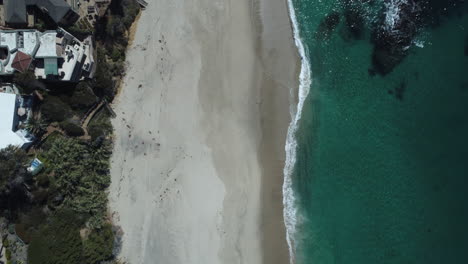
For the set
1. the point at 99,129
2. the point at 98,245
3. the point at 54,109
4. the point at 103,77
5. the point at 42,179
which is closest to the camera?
the point at 42,179

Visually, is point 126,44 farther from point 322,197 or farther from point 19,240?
point 322,197

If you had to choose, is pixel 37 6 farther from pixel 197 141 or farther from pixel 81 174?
pixel 197 141

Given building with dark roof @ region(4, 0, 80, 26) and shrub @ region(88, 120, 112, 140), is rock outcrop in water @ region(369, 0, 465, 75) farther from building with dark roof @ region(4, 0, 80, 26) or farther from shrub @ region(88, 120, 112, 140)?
building with dark roof @ region(4, 0, 80, 26)

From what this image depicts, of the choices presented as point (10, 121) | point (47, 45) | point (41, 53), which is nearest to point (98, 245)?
point (10, 121)

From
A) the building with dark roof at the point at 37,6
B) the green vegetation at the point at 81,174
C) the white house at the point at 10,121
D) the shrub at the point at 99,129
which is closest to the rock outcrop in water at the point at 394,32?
the shrub at the point at 99,129

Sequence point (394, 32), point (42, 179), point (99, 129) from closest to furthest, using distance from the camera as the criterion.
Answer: point (42, 179) < point (99, 129) < point (394, 32)

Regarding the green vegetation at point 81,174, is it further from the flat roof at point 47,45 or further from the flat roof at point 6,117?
the flat roof at point 47,45

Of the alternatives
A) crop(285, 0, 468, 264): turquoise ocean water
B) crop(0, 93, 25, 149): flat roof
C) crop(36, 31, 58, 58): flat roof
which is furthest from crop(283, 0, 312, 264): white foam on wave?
crop(0, 93, 25, 149): flat roof
